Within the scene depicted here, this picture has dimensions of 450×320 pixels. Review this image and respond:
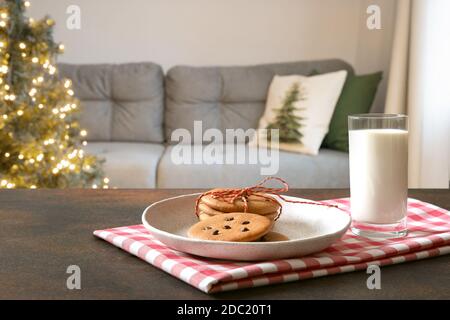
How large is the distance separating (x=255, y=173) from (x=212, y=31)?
4.72 ft

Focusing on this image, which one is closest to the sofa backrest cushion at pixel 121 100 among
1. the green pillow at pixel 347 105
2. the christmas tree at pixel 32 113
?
the christmas tree at pixel 32 113

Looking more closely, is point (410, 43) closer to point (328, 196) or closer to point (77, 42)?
point (77, 42)

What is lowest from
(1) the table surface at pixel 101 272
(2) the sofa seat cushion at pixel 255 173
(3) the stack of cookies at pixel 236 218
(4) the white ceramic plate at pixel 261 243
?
(2) the sofa seat cushion at pixel 255 173

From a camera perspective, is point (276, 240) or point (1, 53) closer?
point (276, 240)

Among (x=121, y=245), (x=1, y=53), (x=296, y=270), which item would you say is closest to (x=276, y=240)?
(x=296, y=270)

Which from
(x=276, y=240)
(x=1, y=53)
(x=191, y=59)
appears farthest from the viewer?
(x=191, y=59)

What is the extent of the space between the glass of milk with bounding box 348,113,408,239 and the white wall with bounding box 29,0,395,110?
11.3 ft

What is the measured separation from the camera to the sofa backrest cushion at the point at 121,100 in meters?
3.90

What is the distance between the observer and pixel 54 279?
0.79 meters

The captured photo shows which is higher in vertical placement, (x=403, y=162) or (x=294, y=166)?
(x=403, y=162)

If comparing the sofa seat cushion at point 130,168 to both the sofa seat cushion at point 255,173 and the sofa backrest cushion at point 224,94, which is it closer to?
the sofa seat cushion at point 255,173

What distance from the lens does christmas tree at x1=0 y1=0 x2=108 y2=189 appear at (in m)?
2.83

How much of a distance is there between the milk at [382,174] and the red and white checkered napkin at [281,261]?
1.7 inches
